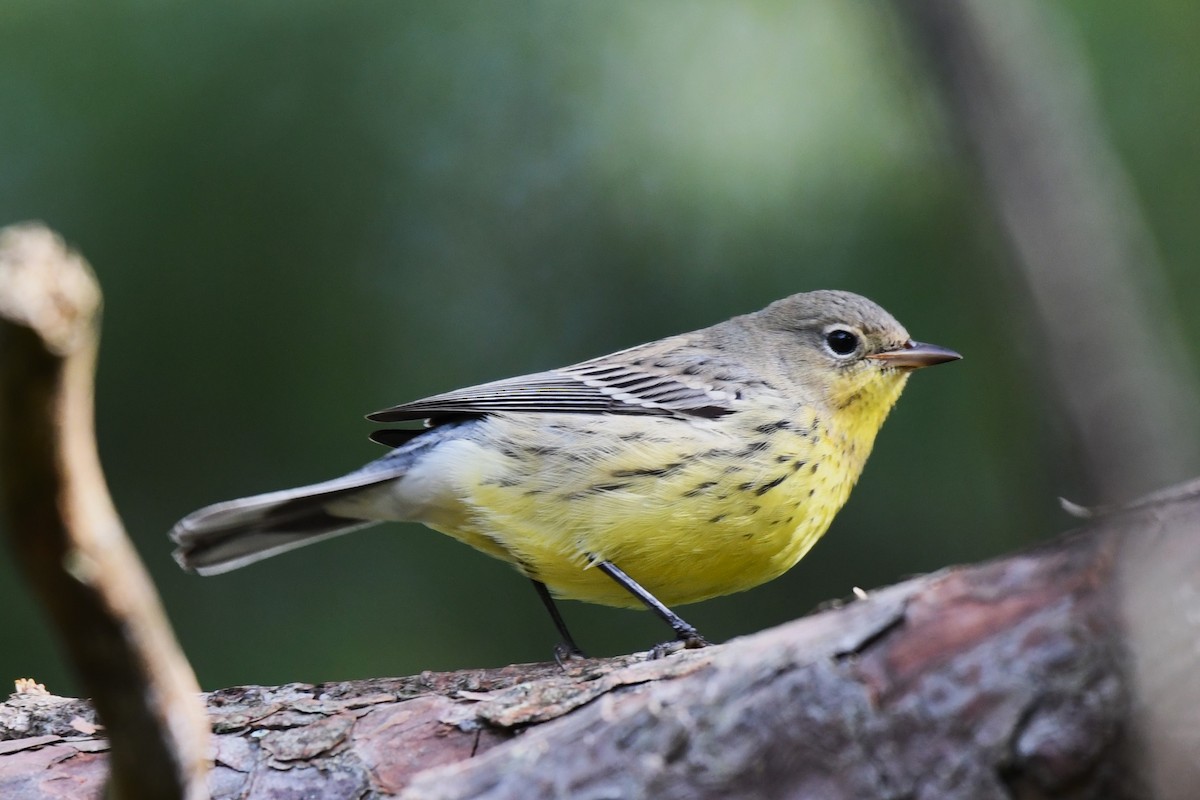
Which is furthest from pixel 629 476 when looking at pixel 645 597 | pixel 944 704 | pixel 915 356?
pixel 944 704

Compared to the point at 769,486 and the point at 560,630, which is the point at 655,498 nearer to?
the point at 769,486

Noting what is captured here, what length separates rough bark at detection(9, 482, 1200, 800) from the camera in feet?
7.26

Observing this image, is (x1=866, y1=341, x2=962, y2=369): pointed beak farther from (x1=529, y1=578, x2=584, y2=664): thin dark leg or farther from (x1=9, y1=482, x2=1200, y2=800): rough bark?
(x1=9, y1=482, x2=1200, y2=800): rough bark

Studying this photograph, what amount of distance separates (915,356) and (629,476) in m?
1.34

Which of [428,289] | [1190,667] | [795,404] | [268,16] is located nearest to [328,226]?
[428,289]

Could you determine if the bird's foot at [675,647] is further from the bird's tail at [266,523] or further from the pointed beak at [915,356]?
the pointed beak at [915,356]

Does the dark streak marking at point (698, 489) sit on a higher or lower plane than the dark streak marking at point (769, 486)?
higher

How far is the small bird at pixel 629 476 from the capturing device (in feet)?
14.6

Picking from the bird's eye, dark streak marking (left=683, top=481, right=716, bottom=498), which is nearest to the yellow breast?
dark streak marking (left=683, top=481, right=716, bottom=498)

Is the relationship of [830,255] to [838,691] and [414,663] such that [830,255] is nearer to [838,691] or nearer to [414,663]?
[414,663]

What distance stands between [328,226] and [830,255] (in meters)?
2.13

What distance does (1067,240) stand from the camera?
1.17 metres

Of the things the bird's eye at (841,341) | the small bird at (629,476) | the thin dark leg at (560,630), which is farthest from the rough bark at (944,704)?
the bird's eye at (841,341)

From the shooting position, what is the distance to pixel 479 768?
254 centimetres
